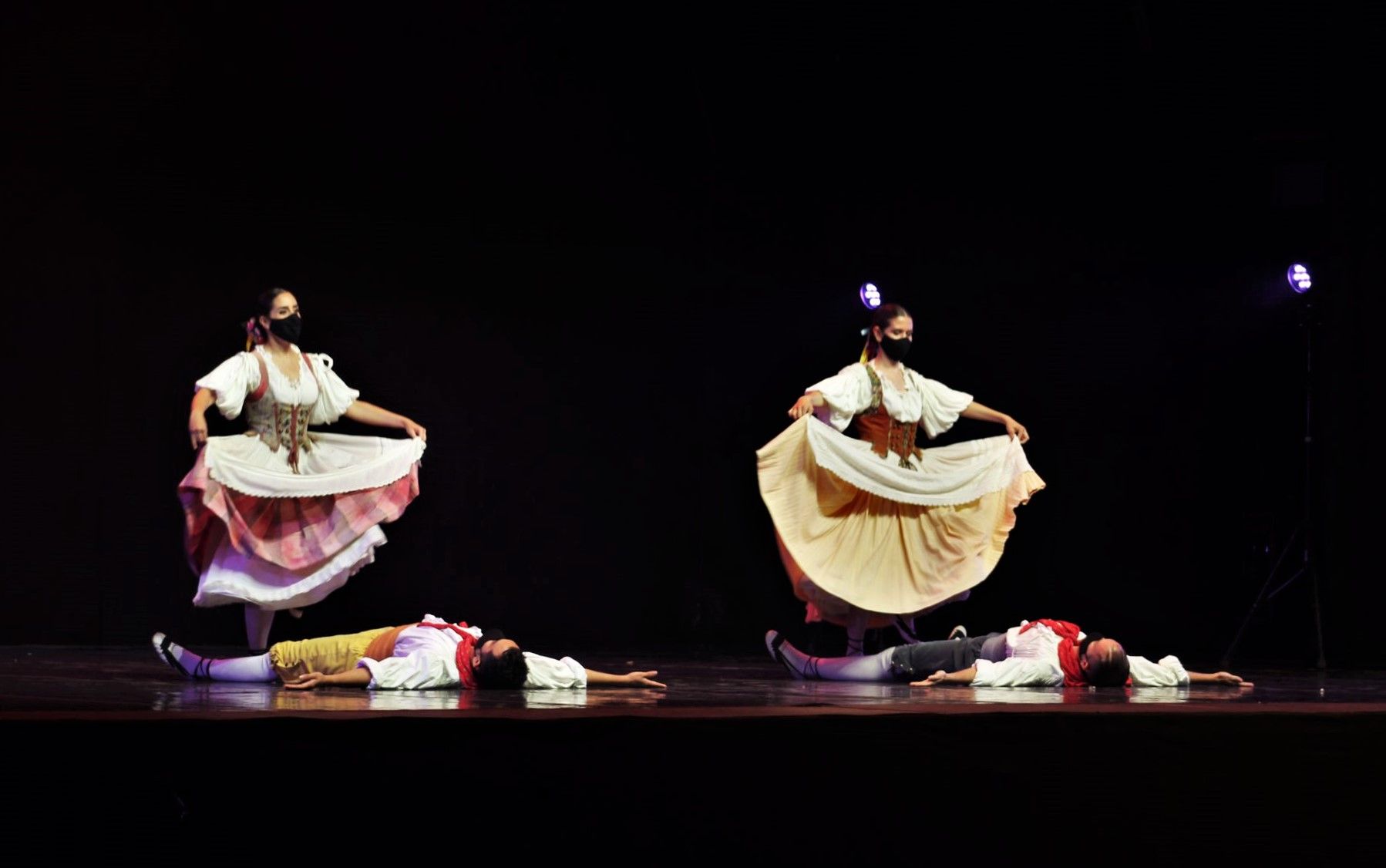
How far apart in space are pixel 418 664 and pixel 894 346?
2.45m

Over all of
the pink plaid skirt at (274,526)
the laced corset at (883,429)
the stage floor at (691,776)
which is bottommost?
the stage floor at (691,776)

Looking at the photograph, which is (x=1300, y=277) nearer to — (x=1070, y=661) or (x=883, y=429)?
(x=883, y=429)

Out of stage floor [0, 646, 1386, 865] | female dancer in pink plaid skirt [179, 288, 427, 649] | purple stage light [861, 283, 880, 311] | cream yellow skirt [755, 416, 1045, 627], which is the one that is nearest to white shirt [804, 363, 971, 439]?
cream yellow skirt [755, 416, 1045, 627]

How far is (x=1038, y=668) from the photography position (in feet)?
17.1

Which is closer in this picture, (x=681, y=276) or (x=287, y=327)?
(x=287, y=327)

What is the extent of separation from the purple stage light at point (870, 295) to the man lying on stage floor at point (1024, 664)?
7.17 feet

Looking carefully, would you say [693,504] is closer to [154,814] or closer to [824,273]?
[824,273]

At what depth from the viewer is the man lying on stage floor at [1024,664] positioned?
5203 mm

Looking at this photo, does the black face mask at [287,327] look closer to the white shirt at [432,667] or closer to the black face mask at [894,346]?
the white shirt at [432,667]

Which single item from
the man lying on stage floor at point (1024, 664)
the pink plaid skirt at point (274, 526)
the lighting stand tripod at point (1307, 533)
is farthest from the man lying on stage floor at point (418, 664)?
the lighting stand tripod at point (1307, 533)

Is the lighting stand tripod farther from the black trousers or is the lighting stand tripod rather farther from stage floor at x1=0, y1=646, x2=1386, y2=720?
the black trousers

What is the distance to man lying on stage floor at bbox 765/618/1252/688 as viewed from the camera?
205 inches

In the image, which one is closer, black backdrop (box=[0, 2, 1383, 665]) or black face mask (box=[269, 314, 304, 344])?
black face mask (box=[269, 314, 304, 344])

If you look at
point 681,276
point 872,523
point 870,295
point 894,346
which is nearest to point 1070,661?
point 872,523
